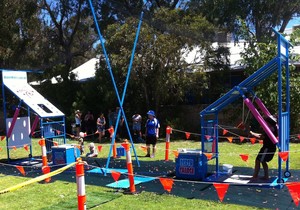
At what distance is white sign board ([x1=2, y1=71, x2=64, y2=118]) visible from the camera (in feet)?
39.5

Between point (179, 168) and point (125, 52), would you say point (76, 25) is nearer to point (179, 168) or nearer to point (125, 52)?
point (125, 52)

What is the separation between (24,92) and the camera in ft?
41.2

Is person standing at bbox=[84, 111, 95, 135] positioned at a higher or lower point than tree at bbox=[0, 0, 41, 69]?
lower

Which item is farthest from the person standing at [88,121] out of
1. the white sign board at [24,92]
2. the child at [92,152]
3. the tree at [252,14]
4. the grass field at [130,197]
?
the grass field at [130,197]

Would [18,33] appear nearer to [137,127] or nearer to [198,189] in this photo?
[137,127]

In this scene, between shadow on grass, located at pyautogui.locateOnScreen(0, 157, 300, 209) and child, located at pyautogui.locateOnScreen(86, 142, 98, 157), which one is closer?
shadow on grass, located at pyautogui.locateOnScreen(0, 157, 300, 209)

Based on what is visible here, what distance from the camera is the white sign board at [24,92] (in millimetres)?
12031

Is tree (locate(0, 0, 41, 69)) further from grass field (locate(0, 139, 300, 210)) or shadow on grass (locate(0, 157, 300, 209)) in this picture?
grass field (locate(0, 139, 300, 210))

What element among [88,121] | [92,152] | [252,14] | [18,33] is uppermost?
[18,33]

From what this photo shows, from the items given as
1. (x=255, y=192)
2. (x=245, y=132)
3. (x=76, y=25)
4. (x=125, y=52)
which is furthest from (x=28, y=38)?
(x=255, y=192)

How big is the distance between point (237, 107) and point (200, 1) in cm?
634

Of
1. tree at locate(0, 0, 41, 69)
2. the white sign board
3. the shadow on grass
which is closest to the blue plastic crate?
the shadow on grass

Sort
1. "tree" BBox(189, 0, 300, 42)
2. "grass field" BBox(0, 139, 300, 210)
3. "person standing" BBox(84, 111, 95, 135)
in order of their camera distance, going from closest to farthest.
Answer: "grass field" BBox(0, 139, 300, 210), "tree" BBox(189, 0, 300, 42), "person standing" BBox(84, 111, 95, 135)

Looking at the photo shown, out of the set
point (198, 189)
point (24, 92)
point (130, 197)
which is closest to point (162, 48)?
point (24, 92)
